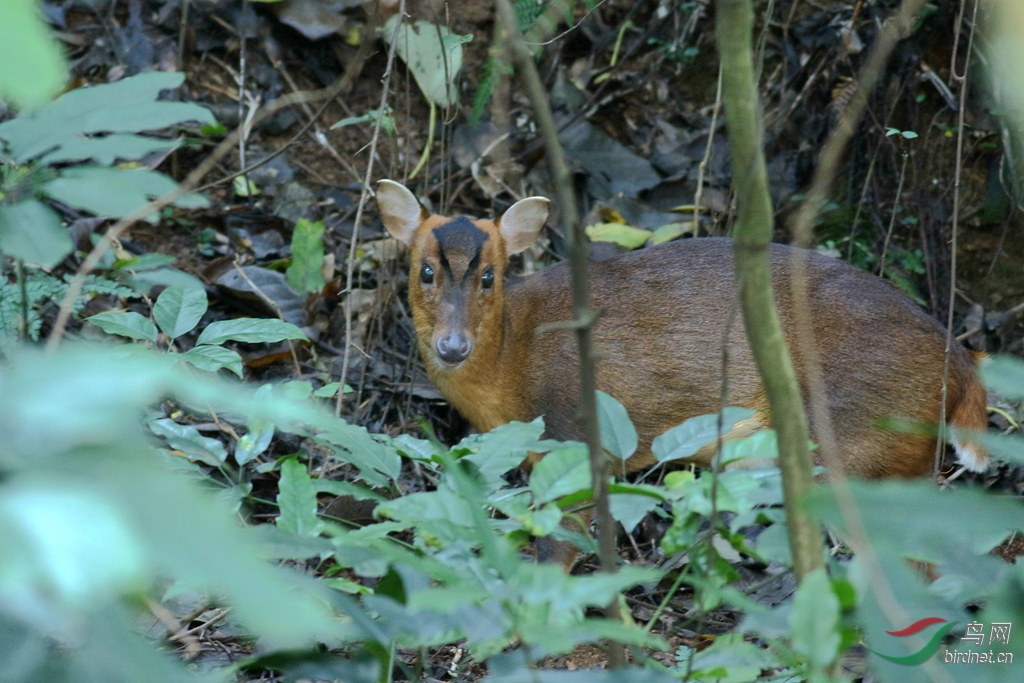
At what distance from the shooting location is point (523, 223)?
534 centimetres

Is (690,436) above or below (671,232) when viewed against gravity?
above

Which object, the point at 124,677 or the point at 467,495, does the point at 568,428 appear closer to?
the point at 467,495

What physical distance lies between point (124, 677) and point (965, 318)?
5.74 meters

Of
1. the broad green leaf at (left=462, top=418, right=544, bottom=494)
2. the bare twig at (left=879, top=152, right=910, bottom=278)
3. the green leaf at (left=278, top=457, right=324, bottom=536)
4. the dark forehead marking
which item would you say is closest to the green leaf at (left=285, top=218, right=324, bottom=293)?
the dark forehead marking

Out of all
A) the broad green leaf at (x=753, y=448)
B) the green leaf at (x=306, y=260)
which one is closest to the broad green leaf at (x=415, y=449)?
the broad green leaf at (x=753, y=448)

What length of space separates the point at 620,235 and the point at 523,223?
1.05 meters

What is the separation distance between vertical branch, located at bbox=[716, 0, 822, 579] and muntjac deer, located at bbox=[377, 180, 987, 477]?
3.00 metres

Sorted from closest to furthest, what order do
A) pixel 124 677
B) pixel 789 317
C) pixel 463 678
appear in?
1. pixel 124 677
2. pixel 463 678
3. pixel 789 317

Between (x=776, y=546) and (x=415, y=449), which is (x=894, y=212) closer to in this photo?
(x=415, y=449)

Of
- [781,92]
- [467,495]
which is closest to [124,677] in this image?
[467,495]

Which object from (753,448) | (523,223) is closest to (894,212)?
(523,223)

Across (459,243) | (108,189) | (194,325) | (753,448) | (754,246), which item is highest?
(108,189)

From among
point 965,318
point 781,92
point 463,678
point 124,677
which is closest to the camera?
point 124,677

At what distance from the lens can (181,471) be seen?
2.53 meters
